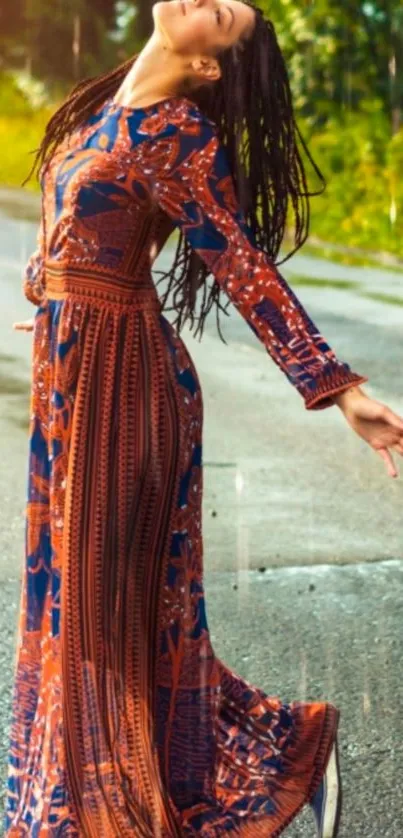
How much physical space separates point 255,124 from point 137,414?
0.59m

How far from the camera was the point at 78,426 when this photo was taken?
3.41 meters

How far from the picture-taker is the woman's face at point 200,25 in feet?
11.1

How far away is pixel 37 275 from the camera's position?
3.57 metres

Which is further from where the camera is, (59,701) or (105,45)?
(105,45)

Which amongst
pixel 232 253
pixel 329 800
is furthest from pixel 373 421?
pixel 329 800

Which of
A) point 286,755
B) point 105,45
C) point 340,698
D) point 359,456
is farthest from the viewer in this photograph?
point 105,45

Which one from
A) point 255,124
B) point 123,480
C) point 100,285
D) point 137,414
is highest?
point 255,124

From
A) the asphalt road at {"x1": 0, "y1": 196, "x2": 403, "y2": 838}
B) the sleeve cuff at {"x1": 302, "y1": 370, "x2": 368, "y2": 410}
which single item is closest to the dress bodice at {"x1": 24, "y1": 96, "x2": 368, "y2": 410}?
the sleeve cuff at {"x1": 302, "y1": 370, "x2": 368, "y2": 410}

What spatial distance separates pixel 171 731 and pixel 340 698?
1691mm

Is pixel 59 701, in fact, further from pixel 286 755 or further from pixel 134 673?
pixel 286 755

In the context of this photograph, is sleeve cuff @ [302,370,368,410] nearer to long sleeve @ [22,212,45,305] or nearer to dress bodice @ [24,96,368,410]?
dress bodice @ [24,96,368,410]

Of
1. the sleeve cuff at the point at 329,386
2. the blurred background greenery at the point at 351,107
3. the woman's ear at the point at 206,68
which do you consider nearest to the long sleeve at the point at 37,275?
the woman's ear at the point at 206,68

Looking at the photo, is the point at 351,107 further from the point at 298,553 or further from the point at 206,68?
the point at 206,68

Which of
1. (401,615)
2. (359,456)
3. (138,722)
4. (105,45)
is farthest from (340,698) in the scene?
(105,45)
